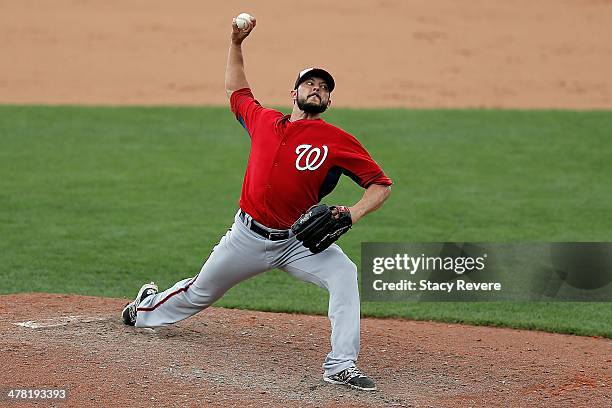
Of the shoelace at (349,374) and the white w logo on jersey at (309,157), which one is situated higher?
the white w logo on jersey at (309,157)

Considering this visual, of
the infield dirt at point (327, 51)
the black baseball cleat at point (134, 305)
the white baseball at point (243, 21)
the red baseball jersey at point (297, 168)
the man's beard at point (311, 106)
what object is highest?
the infield dirt at point (327, 51)

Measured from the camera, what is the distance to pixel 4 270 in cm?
863

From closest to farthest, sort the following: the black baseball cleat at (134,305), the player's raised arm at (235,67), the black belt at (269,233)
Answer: the black belt at (269,233) < the player's raised arm at (235,67) < the black baseball cleat at (134,305)

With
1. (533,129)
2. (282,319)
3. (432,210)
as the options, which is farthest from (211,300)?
(533,129)

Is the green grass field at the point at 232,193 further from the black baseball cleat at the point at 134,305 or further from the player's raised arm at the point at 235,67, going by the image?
the player's raised arm at the point at 235,67

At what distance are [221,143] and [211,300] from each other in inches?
315

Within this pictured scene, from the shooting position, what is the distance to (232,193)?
1154cm

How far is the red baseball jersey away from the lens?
5602 millimetres

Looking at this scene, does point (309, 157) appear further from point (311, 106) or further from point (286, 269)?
point (286, 269)

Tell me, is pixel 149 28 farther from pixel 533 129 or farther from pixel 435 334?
pixel 435 334

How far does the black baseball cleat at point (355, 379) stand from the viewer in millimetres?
5441

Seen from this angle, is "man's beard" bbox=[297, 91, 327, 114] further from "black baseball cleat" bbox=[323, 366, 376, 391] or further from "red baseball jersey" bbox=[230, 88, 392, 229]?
"black baseball cleat" bbox=[323, 366, 376, 391]

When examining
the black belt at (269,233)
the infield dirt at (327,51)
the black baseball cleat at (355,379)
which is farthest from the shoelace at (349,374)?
the infield dirt at (327,51)

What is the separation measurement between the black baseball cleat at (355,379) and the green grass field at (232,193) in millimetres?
2186
